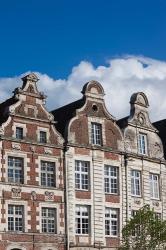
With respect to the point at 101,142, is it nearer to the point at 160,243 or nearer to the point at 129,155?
the point at 129,155

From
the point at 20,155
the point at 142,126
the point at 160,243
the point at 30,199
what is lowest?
the point at 160,243

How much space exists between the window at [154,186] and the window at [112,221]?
136 inches

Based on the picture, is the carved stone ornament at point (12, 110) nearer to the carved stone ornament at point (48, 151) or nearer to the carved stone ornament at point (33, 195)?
the carved stone ornament at point (48, 151)

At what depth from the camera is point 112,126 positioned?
1453 inches

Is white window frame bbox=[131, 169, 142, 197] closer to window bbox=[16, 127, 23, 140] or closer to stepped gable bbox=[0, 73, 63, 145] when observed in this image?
stepped gable bbox=[0, 73, 63, 145]

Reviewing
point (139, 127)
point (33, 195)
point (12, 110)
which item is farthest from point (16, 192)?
point (139, 127)

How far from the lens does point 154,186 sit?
38.4 meters

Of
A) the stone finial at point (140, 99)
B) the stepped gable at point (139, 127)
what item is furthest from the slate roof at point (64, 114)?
the stone finial at point (140, 99)

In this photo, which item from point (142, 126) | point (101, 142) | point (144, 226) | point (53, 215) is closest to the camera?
point (144, 226)

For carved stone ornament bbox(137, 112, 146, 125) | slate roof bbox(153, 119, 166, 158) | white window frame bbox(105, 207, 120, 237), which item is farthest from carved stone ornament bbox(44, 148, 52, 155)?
slate roof bbox(153, 119, 166, 158)

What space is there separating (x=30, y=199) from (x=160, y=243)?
6.84 metres

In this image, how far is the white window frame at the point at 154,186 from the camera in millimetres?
38094

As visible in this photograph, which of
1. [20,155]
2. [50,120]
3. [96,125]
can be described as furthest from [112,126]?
[20,155]

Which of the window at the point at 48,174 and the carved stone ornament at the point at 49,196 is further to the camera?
the window at the point at 48,174
